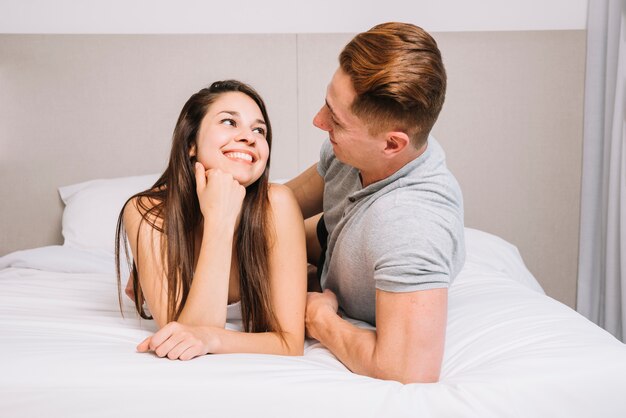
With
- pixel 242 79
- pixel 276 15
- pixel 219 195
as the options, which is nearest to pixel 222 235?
pixel 219 195

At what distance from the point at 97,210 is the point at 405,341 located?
1.57 metres

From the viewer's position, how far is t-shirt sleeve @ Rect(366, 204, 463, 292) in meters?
1.19

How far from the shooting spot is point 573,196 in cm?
279

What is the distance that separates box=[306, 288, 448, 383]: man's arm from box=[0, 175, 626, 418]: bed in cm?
4

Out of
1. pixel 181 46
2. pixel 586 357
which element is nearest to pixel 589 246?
pixel 586 357

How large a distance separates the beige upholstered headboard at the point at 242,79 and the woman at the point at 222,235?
1.24m

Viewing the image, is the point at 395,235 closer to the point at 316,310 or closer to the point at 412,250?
the point at 412,250

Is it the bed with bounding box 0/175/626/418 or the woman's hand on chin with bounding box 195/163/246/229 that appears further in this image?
the woman's hand on chin with bounding box 195/163/246/229

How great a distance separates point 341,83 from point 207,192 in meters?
0.37

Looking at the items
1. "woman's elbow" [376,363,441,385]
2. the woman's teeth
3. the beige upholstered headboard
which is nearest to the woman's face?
the woman's teeth

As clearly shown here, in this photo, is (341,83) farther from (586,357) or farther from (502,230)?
(502,230)

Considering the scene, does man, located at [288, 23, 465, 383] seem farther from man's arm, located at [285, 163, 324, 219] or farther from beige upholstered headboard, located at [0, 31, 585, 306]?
beige upholstered headboard, located at [0, 31, 585, 306]

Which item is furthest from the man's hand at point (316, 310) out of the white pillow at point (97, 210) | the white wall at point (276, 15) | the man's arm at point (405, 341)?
the white wall at point (276, 15)

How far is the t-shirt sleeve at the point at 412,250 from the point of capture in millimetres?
1191
